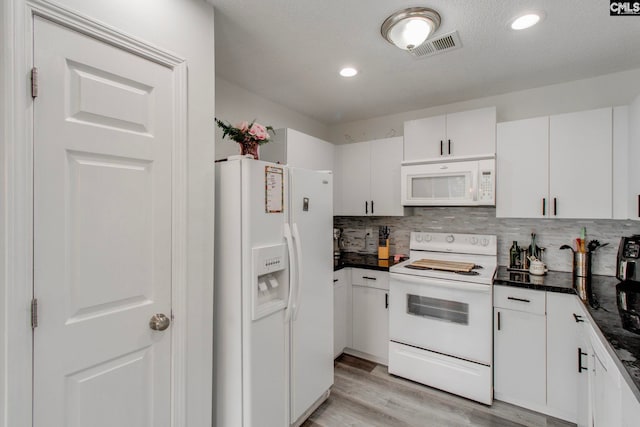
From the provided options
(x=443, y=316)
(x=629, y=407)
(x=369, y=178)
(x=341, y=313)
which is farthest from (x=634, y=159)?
(x=341, y=313)

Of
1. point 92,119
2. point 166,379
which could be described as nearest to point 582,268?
point 166,379

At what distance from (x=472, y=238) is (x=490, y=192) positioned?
21.6 inches

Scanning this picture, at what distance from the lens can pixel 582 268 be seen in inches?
94.0

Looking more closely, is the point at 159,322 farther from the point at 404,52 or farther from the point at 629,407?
the point at 404,52

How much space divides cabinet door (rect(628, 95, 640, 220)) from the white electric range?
959 mm

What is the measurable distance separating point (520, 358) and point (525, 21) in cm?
222

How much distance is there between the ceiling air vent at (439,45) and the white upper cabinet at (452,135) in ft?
2.84

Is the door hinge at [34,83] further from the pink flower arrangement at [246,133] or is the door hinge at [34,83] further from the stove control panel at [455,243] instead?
the stove control panel at [455,243]

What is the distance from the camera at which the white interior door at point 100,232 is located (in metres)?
1.10

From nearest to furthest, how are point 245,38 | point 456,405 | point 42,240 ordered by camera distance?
1. point 42,240
2. point 245,38
3. point 456,405

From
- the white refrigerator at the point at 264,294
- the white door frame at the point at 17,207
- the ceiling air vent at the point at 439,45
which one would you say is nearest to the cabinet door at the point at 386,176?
the ceiling air vent at the point at 439,45

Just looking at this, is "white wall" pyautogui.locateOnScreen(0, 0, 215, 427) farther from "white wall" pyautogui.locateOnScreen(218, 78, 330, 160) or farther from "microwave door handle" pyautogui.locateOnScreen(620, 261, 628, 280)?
"microwave door handle" pyautogui.locateOnScreen(620, 261, 628, 280)

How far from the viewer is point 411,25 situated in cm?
169

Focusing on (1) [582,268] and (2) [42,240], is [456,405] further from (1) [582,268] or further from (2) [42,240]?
(2) [42,240]
